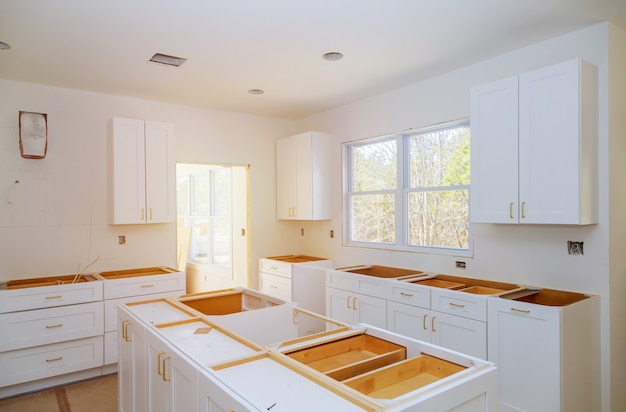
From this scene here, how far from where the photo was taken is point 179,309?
8.64ft

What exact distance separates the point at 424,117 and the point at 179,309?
112 inches

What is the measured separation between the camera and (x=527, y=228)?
10.5 ft

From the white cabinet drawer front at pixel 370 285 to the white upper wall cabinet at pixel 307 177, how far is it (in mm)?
1213

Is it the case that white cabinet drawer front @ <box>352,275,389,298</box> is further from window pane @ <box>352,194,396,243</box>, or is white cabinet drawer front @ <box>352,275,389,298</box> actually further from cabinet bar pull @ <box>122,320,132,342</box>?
cabinet bar pull @ <box>122,320,132,342</box>

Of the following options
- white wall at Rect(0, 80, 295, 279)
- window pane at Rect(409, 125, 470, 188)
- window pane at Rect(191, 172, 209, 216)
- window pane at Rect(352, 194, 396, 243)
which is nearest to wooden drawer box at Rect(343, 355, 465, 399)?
window pane at Rect(409, 125, 470, 188)

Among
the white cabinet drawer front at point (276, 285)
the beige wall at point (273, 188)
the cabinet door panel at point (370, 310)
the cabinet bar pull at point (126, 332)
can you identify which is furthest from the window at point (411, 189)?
the cabinet bar pull at point (126, 332)

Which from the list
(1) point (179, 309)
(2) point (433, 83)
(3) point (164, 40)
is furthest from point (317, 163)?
(1) point (179, 309)

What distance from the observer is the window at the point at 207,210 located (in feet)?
20.6

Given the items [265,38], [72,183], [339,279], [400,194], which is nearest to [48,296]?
[72,183]

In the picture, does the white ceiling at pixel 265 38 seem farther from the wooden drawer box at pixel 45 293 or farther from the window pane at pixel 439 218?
the wooden drawer box at pixel 45 293

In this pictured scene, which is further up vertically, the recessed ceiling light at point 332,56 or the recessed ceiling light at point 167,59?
the recessed ceiling light at point 332,56

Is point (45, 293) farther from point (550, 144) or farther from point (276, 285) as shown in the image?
point (550, 144)

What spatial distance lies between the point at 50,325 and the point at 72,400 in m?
0.67

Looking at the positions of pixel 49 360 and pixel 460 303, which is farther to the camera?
pixel 49 360
